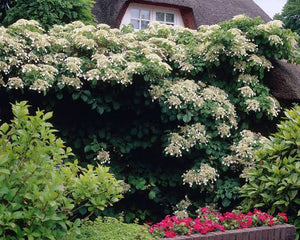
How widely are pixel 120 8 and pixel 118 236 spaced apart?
942 centimetres

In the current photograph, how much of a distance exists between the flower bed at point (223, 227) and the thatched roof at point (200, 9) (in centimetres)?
880

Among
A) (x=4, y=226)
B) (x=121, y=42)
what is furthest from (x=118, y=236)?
(x=121, y=42)

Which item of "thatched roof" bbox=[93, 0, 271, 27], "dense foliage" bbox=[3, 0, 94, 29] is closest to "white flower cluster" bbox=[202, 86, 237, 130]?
"dense foliage" bbox=[3, 0, 94, 29]

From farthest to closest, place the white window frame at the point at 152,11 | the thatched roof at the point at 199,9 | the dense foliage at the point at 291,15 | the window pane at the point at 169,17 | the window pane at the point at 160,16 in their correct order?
1. the dense foliage at the point at 291,15
2. the window pane at the point at 169,17
3. the window pane at the point at 160,16
4. the white window frame at the point at 152,11
5. the thatched roof at the point at 199,9

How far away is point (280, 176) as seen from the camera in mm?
4246

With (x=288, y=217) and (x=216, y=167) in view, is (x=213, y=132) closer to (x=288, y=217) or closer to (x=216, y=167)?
(x=216, y=167)

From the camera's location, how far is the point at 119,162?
5391 millimetres

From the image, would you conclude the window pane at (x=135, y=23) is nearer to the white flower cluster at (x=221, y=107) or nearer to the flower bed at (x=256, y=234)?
the white flower cluster at (x=221, y=107)

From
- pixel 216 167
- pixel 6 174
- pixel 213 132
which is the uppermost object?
pixel 213 132

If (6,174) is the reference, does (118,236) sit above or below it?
below

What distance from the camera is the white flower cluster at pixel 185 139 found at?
5049 mm

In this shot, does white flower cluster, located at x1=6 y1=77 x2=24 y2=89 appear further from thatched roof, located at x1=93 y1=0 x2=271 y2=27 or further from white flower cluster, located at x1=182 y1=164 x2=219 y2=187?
thatched roof, located at x1=93 y1=0 x2=271 y2=27

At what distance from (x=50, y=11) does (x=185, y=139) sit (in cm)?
352

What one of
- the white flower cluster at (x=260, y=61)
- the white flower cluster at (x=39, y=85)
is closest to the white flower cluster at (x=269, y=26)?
the white flower cluster at (x=260, y=61)
